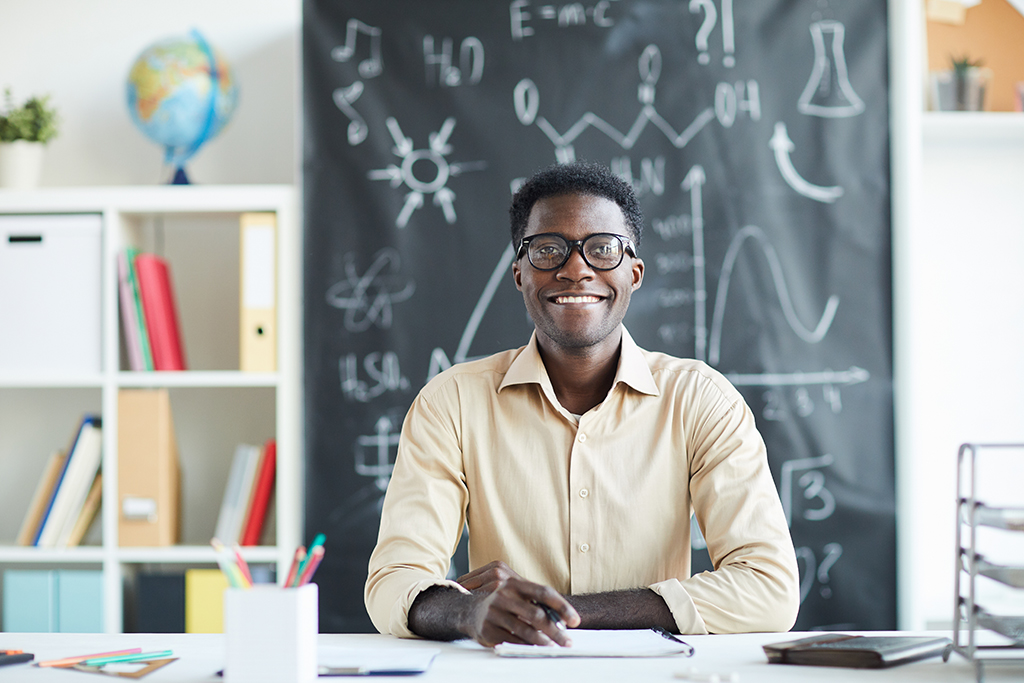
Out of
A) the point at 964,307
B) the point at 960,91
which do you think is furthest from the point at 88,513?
the point at 960,91

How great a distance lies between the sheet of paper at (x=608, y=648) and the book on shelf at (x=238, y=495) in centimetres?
141

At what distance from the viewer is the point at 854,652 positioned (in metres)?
0.99

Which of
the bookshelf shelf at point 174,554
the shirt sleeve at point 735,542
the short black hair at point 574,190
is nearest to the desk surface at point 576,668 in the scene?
the shirt sleeve at point 735,542

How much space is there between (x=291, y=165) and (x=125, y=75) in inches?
21.7

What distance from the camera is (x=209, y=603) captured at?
7.38 feet

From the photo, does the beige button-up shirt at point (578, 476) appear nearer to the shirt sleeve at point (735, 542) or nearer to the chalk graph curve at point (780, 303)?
the shirt sleeve at point (735, 542)

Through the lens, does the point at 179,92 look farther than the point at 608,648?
Yes

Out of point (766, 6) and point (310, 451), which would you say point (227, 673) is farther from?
point (766, 6)

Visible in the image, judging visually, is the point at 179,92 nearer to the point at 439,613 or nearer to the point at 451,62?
the point at 451,62

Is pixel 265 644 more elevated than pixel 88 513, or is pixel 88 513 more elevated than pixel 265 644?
pixel 265 644

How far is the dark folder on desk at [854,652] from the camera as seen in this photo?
3.24 ft

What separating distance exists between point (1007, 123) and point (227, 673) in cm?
240

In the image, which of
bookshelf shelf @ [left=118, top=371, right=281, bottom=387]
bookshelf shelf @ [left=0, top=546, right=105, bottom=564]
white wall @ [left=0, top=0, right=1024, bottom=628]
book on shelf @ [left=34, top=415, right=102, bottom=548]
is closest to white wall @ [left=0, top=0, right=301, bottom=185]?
white wall @ [left=0, top=0, right=1024, bottom=628]

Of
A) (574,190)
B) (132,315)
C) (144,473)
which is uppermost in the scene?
(574,190)
